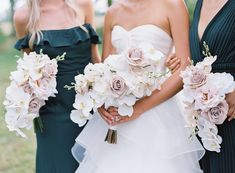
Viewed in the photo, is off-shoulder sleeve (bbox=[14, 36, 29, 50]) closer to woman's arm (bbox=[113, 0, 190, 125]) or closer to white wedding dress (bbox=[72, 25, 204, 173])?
white wedding dress (bbox=[72, 25, 204, 173])

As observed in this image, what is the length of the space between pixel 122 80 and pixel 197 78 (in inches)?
18.0

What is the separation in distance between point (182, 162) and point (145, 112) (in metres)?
0.41

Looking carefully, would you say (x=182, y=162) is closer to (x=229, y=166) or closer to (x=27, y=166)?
(x=229, y=166)

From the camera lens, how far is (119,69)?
3.10 meters

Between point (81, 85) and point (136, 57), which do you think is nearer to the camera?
point (136, 57)

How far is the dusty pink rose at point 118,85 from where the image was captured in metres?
3.08

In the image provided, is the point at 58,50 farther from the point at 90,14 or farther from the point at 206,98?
the point at 206,98

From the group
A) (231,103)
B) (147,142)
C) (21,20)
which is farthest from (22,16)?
(231,103)

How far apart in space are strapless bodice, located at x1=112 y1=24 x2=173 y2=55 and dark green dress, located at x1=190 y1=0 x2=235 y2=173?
0.75 feet

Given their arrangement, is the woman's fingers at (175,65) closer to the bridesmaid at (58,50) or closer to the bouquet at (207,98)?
the bouquet at (207,98)

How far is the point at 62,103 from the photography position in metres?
3.80

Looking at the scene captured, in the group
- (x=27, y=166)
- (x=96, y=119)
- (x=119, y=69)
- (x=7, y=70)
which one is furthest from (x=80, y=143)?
(x=7, y=70)

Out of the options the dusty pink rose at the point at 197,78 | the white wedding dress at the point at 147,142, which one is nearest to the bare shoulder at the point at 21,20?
the white wedding dress at the point at 147,142

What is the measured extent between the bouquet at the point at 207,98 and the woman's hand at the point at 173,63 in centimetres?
26
